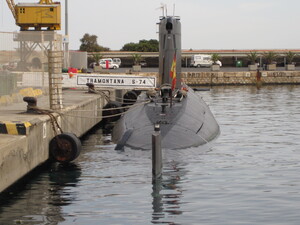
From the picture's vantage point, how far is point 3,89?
23.9 metres

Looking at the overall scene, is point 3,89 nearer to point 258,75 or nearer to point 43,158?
point 43,158

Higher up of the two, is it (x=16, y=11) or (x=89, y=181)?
(x=16, y=11)

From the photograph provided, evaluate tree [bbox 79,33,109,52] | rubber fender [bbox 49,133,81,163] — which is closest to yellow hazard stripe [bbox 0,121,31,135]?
rubber fender [bbox 49,133,81,163]

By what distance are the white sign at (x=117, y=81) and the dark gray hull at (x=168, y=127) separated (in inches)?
324

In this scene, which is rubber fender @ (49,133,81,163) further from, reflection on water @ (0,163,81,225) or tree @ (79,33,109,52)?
tree @ (79,33,109,52)

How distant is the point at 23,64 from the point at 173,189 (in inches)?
449

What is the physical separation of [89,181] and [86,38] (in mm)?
96285

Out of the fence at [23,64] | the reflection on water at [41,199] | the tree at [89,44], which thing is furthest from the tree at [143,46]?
the reflection on water at [41,199]

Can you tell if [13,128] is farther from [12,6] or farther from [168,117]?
[12,6]

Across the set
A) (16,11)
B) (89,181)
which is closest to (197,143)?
(89,181)

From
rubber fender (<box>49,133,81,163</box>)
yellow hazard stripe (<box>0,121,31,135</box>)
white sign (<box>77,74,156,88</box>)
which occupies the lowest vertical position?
rubber fender (<box>49,133,81,163</box>)

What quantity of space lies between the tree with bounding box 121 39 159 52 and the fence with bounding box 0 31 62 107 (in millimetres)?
87715

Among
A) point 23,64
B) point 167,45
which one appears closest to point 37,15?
point 167,45

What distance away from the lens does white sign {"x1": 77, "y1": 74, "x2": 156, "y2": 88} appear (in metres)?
34.4
